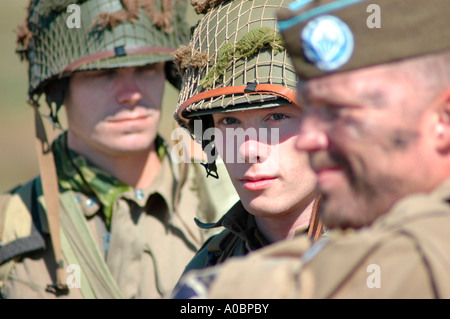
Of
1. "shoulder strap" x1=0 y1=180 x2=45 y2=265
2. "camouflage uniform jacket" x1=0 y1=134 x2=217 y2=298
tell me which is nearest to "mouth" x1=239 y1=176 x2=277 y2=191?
"camouflage uniform jacket" x1=0 y1=134 x2=217 y2=298

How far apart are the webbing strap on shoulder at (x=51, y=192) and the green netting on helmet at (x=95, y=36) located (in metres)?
0.38

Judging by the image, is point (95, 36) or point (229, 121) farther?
point (95, 36)

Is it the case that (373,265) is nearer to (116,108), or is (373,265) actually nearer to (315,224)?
(315,224)

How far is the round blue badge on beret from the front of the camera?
156 centimetres

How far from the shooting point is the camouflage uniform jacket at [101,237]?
15.4 feet

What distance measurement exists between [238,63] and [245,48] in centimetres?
8

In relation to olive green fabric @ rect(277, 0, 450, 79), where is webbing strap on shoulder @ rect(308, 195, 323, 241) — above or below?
below

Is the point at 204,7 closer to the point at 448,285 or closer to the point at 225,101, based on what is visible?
the point at 225,101

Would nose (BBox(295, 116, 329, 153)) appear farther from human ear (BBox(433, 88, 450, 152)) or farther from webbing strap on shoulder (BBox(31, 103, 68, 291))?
webbing strap on shoulder (BBox(31, 103, 68, 291))

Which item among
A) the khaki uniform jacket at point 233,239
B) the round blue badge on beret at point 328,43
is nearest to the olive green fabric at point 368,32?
the round blue badge on beret at point 328,43

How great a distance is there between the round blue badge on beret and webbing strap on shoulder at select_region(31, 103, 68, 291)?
341cm

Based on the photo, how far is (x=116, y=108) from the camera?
4961mm

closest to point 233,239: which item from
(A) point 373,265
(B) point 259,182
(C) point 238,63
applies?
(B) point 259,182
